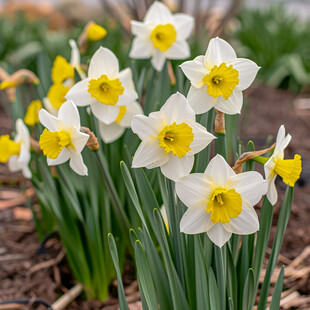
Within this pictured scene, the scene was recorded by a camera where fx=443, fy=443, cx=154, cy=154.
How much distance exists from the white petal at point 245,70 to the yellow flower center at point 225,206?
0.24m

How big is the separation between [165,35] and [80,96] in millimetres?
500

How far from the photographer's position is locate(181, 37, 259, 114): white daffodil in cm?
86

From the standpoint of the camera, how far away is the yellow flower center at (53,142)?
940 mm

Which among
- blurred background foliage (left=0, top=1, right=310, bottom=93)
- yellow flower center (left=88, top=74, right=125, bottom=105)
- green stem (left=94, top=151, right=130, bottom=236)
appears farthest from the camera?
blurred background foliage (left=0, top=1, right=310, bottom=93)

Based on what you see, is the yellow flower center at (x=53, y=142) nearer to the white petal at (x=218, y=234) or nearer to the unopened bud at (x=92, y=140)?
the unopened bud at (x=92, y=140)

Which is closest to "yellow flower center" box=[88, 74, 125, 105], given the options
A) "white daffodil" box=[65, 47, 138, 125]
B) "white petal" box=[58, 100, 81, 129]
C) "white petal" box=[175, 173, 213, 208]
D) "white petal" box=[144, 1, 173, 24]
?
"white daffodil" box=[65, 47, 138, 125]

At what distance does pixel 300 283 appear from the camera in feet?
4.79

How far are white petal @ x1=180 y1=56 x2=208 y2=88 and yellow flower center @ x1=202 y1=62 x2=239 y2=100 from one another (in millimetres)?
30

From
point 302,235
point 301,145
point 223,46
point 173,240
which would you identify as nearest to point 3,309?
point 173,240

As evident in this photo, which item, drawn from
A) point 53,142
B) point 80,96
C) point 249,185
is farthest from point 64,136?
point 249,185

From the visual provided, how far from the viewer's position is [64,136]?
3.11ft

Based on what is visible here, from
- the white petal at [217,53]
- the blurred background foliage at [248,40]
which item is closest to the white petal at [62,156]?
the white petal at [217,53]

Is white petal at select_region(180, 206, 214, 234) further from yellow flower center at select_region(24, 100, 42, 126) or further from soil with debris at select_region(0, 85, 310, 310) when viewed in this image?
yellow flower center at select_region(24, 100, 42, 126)

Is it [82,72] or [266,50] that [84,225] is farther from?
[266,50]
